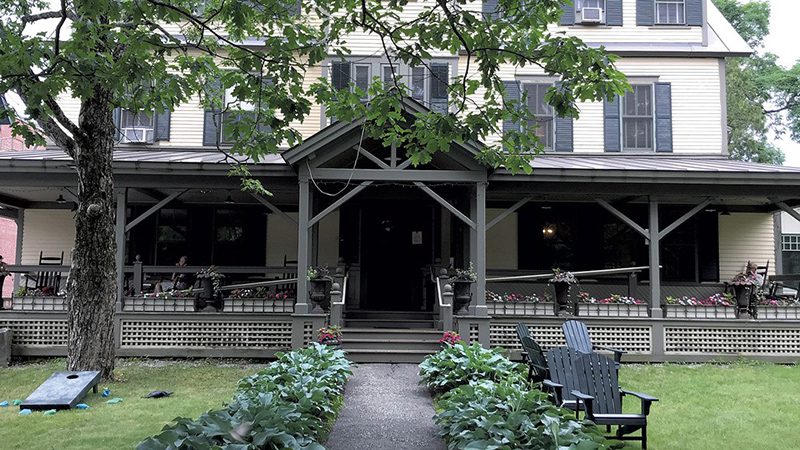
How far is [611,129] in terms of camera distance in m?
14.0

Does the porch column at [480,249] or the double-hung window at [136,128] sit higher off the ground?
the double-hung window at [136,128]

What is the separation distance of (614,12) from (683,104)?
2.67m

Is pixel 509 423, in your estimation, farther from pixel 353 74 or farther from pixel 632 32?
pixel 632 32

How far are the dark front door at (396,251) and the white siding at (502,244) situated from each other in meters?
1.45

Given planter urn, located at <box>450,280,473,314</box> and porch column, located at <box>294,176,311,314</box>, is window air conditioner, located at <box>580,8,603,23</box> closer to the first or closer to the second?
planter urn, located at <box>450,280,473,314</box>

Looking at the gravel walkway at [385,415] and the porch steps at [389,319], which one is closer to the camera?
the gravel walkway at [385,415]

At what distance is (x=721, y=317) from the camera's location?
36.7 feet

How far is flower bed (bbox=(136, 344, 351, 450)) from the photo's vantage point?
4.08m

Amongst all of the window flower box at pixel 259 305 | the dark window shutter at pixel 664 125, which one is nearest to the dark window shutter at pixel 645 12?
the dark window shutter at pixel 664 125

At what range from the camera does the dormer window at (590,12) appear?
46.3ft

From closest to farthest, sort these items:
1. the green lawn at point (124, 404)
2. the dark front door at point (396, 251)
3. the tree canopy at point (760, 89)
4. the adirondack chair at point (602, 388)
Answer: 1. the adirondack chair at point (602, 388)
2. the green lawn at point (124, 404)
3. the dark front door at point (396, 251)
4. the tree canopy at point (760, 89)

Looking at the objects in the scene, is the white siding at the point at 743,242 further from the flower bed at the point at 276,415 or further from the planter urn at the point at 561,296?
the flower bed at the point at 276,415

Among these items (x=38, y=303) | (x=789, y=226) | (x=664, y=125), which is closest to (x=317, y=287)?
(x=38, y=303)

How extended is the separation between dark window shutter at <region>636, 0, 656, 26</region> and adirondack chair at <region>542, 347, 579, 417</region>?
1055cm
